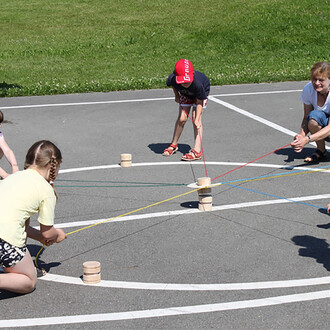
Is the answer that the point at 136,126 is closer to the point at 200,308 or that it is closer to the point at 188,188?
the point at 188,188

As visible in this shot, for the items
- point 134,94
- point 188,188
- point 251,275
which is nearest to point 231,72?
point 134,94

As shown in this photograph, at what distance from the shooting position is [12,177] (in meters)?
4.82

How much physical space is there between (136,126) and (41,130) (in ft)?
5.56

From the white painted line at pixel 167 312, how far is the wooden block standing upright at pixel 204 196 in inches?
83.9

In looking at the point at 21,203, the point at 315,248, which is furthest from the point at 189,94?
the point at 21,203

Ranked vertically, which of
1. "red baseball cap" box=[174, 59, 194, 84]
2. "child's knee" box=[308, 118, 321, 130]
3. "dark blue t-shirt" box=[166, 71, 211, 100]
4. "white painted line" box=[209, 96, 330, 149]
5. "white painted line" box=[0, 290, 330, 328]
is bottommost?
"white painted line" box=[0, 290, 330, 328]

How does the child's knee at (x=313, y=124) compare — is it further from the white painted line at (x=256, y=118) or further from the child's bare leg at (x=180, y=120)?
the child's bare leg at (x=180, y=120)

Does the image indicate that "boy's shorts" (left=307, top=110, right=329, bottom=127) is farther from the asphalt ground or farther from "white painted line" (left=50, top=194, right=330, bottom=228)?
"white painted line" (left=50, top=194, right=330, bottom=228)

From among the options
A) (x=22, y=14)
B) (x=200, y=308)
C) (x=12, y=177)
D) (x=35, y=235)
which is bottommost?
(x=200, y=308)

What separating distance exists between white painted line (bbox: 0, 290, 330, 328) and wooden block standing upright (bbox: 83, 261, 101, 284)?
504 mm

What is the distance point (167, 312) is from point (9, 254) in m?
1.29

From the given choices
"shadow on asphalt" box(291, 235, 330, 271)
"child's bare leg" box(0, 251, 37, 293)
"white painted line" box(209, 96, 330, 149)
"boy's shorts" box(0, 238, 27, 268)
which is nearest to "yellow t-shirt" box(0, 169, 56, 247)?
"boy's shorts" box(0, 238, 27, 268)

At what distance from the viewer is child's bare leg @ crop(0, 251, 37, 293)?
15.5 ft

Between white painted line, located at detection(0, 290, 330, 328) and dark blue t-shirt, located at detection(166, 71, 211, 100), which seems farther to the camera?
dark blue t-shirt, located at detection(166, 71, 211, 100)
